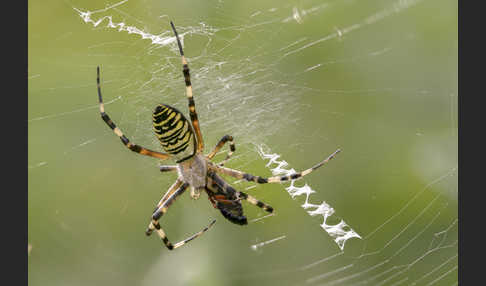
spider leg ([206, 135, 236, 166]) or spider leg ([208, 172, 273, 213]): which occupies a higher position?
spider leg ([206, 135, 236, 166])

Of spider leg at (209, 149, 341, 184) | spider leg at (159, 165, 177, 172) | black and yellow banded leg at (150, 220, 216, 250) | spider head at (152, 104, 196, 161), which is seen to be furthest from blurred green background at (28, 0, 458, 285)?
spider head at (152, 104, 196, 161)

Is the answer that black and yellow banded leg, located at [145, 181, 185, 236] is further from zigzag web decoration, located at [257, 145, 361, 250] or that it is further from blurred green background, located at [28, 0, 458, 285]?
zigzag web decoration, located at [257, 145, 361, 250]

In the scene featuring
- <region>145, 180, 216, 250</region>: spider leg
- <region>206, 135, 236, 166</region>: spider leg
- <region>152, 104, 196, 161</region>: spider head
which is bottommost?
<region>145, 180, 216, 250</region>: spider leg

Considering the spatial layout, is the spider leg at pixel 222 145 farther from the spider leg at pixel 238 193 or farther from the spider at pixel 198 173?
the spider leg at pixel 238 193

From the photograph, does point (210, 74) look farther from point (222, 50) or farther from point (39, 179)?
point (39, 179)

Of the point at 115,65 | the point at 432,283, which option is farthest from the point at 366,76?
the point at 115,65

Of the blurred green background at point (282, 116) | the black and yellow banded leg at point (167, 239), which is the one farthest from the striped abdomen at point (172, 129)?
the blurred green background at point (282, 116)

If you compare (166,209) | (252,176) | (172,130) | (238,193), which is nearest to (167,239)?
(166,209)
